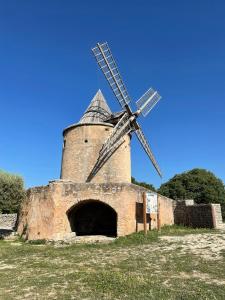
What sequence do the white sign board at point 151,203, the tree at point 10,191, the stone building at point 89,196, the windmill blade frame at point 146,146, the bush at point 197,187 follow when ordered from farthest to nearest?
the bush at point 197,187
the tree at point 10,191
the windmill blade frame at point 146,146
the white sign board at point 151,203
the stone building at point 89,196

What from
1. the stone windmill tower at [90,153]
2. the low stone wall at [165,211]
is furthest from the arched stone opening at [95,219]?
the low stone wall at [165,211]

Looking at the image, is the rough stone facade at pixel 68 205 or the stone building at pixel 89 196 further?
the stone building at pixel 89 196

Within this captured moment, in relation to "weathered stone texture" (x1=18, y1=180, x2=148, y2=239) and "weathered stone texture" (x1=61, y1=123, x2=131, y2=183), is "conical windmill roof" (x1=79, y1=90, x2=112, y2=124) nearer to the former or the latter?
"weathered stone texture" (x1=61, y1=123, x2=131, y2=183)

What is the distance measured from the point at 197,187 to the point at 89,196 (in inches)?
1038

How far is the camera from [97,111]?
2012cm

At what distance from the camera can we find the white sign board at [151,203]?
14380mm

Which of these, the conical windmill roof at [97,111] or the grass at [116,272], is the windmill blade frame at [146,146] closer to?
the conical windmill roof at [97,111]

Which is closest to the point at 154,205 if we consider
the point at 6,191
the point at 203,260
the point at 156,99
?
the point at 203,260

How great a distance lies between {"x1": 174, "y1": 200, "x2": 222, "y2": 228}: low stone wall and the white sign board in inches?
185

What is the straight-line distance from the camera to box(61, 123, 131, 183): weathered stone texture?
17719mm

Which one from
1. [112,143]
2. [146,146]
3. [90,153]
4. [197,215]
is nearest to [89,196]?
[90,153]

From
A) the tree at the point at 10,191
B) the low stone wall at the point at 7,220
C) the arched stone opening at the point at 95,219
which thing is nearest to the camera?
the arched stone opening at the point at 95,219

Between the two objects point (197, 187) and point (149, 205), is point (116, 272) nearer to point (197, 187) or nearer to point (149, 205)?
point (149, 205)

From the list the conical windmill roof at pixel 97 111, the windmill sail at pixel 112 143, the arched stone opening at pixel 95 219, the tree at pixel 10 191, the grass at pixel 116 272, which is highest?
the conical windmill roof at pixel 97 111
